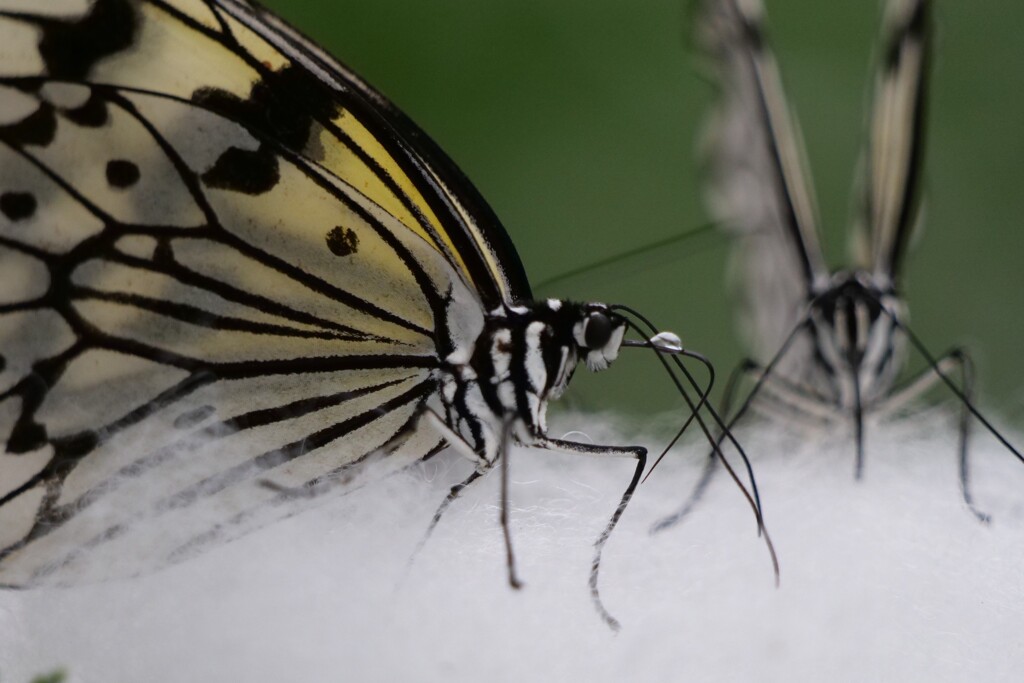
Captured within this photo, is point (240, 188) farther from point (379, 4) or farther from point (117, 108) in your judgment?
point (379, 4)

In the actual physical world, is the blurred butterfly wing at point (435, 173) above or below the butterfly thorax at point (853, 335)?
above

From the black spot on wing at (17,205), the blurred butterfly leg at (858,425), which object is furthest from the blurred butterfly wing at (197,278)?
the blurred butterfly leg at (858,425)

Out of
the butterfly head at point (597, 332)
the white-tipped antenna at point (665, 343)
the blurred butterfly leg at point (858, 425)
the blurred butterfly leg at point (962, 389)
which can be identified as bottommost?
the blurred butterfly leg at point (962, 389)

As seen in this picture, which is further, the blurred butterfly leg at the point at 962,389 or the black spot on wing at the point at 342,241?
the blurred butterfly leg at the point at 962,389

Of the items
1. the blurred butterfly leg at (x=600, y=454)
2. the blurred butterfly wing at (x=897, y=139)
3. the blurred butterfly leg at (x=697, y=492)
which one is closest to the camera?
the blurred butterfly leg at (x=600, y=454)

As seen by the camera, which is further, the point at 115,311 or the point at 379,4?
the point at 379,4

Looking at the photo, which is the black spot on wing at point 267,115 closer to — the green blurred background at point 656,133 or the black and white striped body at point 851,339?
the black and white striped body at point 851,339

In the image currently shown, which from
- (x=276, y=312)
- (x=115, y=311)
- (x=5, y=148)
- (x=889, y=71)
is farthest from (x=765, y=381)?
(x=5, y=148)

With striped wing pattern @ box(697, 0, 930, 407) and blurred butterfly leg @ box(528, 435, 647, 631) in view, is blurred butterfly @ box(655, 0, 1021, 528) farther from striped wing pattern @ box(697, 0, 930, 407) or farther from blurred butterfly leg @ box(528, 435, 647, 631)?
blurred butterfly leg @ box(528, 435, 647, 631)
